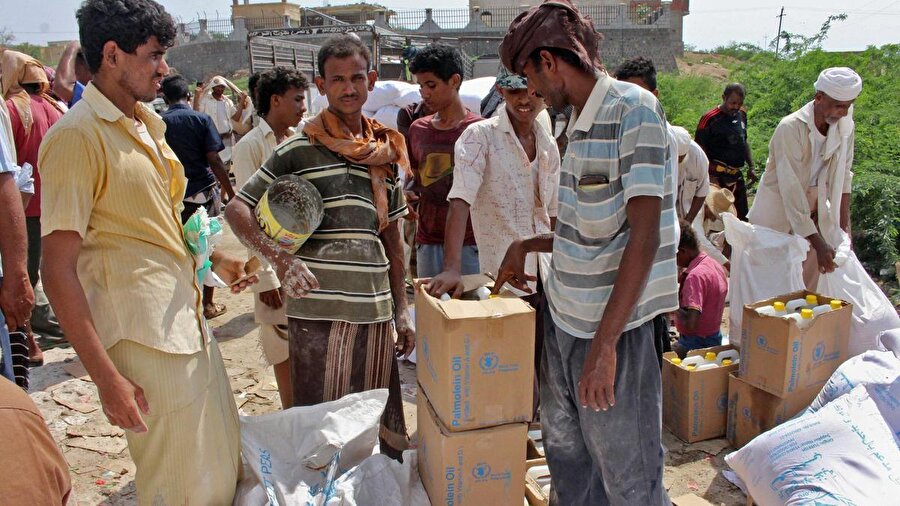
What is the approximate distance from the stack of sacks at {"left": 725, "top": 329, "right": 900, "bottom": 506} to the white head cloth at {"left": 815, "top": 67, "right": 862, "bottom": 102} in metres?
1.67

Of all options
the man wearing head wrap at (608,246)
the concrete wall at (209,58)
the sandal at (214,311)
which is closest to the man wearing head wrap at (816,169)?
the man wearing head wrap at (608,246)

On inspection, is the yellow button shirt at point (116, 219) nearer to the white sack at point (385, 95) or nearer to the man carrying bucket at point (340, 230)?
the man carrying bucket at point (340, 230)

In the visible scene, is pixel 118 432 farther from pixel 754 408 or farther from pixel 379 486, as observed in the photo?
pixel 754 408

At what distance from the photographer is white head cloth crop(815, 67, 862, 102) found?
3.68m

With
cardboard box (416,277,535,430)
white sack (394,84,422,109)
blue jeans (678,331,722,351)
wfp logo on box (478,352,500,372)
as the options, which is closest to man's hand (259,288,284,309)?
cardboard box (416,277,535,430)

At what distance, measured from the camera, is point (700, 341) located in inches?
155

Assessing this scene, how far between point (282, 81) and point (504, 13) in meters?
30.0

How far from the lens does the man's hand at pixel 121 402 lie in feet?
5.71

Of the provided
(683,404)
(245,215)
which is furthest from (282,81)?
(683,404)

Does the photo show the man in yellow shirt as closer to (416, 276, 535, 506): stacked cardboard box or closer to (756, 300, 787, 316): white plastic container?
(416, 276, 535, 506): stacked cardboard box

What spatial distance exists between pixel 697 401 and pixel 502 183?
158 cm

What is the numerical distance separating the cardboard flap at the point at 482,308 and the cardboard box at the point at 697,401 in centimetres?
172

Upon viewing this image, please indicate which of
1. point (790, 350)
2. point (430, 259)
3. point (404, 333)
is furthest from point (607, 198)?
point (430, 259)

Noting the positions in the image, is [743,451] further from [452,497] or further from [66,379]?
[66,379]
